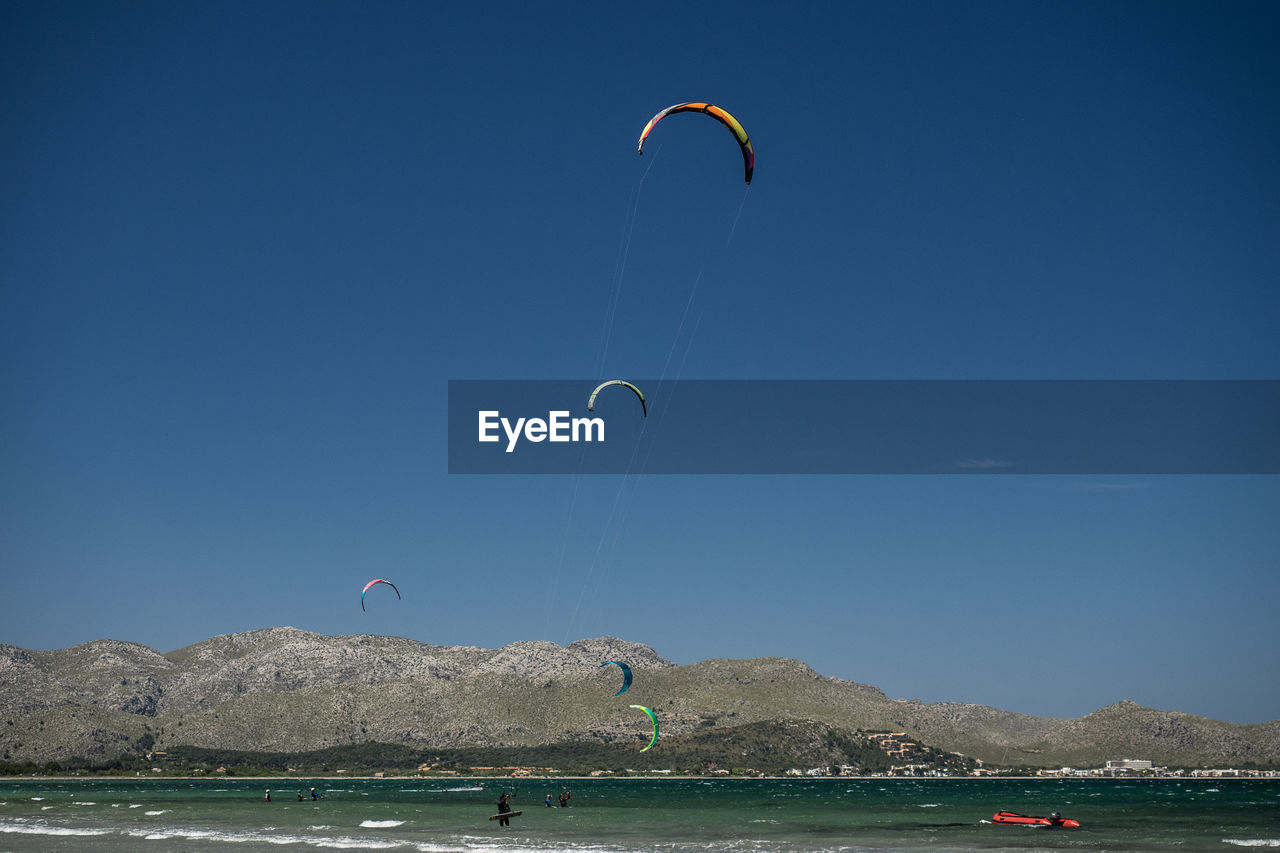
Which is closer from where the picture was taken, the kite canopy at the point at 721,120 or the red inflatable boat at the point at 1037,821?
the kite canopy at the point at 721,120

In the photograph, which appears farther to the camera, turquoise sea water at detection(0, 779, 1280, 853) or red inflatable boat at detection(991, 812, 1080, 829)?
red inflatable boat at detection(991, 812, 1080, 829)

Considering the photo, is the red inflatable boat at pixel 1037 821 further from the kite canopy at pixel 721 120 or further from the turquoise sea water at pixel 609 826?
the kite canopy at pixel 721 120

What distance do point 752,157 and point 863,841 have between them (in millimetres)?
31050

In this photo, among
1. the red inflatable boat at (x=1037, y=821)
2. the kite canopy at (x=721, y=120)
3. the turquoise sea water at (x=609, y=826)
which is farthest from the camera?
the red inflatable boat at (x=1037, y=821)

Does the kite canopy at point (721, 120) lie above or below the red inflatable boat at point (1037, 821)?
above

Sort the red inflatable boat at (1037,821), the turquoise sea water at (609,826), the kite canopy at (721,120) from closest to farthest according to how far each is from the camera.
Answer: the kite canopy at (721,120) → the turquoise sea water at (609,826) → the red inflatable boat at (1037,821)

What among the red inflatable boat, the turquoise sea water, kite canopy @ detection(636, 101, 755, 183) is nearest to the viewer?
kite canopy @ detection(636, 101, 755, 183)

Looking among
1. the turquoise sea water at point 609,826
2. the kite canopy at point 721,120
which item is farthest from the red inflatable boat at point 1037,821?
the kite canopy at point 721,120

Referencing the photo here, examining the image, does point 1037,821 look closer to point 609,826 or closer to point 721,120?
point 609,826

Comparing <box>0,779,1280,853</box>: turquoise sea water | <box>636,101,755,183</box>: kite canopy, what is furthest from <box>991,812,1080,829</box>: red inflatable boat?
<box>636,101,755,183</box>: kite canopy

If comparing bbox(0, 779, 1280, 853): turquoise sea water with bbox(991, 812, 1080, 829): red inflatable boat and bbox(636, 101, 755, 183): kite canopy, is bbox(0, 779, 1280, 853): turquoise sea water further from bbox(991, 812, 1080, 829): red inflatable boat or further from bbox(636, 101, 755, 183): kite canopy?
bbox(636, 101, 755, 183): kite canopy

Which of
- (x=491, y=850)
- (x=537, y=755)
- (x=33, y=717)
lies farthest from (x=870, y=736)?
(x=491, y=850)

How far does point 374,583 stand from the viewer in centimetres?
6606

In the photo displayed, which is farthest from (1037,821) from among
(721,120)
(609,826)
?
(721,120)
